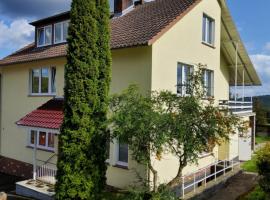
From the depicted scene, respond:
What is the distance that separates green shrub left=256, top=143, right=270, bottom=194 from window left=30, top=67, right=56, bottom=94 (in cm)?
1209

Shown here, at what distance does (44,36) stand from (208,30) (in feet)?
37.6

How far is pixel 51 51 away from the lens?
19250mm

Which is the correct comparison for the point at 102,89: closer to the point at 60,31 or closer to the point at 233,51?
the point at 60,31

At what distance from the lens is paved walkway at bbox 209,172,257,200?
1487 cm

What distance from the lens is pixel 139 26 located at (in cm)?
1638

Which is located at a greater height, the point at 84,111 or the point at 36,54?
the point at 36,54

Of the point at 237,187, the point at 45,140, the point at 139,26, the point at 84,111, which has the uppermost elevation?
the point at 139,26

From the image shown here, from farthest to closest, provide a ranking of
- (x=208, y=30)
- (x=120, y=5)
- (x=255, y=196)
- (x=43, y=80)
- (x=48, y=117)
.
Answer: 1. (x=120, y=5)
2. (x=208, y=30)
3. (x=43, y=80)
4. (x=48, y=117)
5. (x=255, y=196)

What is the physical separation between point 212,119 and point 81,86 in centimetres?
512

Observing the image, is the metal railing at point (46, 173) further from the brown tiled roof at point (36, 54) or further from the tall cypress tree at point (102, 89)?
the brown tiled roof at point (36, 54)

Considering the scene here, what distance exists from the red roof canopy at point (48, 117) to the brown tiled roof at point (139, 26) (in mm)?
2823

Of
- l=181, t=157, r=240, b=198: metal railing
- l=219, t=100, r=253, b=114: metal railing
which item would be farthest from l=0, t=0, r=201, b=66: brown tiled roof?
l=181, t=157, r=240, b=198: metal railing

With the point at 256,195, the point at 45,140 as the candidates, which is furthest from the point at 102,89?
the point at 256,195

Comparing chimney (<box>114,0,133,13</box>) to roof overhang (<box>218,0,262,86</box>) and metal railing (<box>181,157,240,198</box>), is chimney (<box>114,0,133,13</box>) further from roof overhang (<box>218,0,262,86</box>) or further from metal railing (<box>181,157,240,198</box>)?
metal railing (<box>181,157,240,198</box>)
